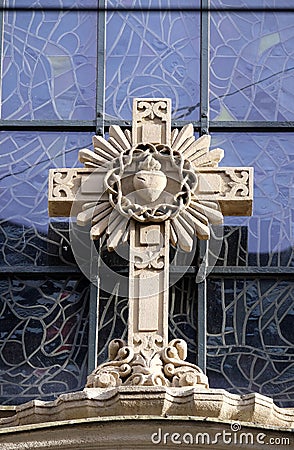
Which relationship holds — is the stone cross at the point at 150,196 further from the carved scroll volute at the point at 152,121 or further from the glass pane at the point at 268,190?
the glass pane at the point at 268,190

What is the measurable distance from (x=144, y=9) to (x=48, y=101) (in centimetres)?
80

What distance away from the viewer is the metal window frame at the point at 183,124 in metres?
10.1

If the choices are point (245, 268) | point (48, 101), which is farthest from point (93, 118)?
point (245, 268)

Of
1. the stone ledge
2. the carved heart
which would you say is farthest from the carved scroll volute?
the stone ledge

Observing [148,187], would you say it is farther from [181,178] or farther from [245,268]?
[245,268]

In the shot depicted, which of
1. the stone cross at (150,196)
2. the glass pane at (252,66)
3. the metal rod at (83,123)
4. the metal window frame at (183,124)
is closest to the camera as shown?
the stone cross at (150,196)

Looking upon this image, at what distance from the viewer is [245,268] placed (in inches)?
404

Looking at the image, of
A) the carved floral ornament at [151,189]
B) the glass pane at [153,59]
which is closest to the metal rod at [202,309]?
the carved floral ornament at [151,189]

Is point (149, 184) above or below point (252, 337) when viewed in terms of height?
above

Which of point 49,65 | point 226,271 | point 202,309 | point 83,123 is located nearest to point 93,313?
point 202,309

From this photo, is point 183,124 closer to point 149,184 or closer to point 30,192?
point 30,192

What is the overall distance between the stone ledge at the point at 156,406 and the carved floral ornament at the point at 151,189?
0.93 meters

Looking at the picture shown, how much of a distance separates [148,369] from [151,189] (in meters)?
0.95

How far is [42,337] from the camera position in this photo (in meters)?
10.1
